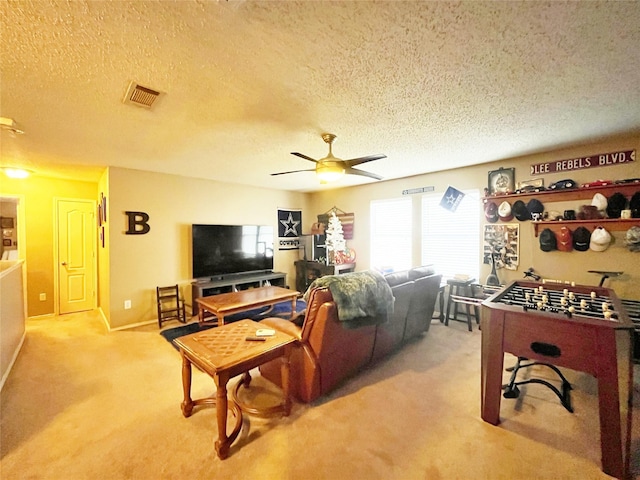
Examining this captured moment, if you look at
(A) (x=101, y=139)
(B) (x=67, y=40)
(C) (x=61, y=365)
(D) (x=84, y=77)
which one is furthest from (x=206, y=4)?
(C) (x=61, y=365)

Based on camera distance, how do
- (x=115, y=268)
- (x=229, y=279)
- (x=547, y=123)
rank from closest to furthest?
(x=547, y=123), (x=115, y=268), (x=229, y=279)

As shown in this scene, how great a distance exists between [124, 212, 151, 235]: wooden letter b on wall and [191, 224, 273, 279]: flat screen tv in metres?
0.66

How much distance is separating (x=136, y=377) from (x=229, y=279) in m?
2.31

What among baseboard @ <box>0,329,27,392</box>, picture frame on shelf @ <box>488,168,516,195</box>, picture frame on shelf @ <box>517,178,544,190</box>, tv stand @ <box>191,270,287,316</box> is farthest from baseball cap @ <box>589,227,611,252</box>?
baseboard @ <box>0,329,27,392</box>

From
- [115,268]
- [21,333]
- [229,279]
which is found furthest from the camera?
[229,279]

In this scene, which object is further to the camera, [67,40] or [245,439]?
[245,439]

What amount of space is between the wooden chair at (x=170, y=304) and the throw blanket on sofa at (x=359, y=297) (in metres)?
3.01

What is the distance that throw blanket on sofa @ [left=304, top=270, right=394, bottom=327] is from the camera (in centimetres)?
214

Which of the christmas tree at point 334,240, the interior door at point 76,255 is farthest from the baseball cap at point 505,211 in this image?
the interior door at point 76,255

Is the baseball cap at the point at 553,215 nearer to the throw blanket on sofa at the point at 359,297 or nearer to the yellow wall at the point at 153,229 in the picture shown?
the throw blanket on sofa at the point at 359,297

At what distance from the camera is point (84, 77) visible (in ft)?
5.74

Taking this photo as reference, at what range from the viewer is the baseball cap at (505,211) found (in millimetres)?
3750

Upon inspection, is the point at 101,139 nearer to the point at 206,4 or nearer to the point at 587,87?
the point at 206,4

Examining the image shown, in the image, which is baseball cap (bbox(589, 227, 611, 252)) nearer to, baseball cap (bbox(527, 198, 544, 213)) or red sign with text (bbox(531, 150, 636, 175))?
baseball cap (bbox(527, 198, 544, 213))
